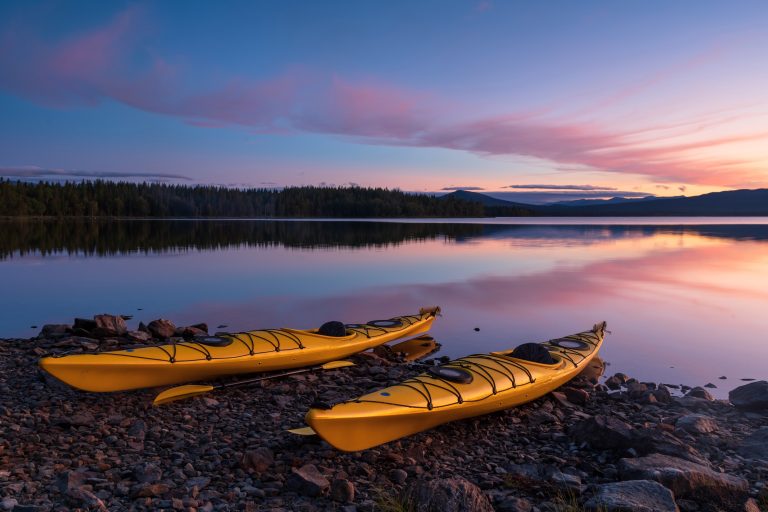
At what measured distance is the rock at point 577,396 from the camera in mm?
7891

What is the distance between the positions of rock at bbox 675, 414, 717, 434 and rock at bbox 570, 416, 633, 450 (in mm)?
1180

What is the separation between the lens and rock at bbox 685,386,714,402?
824cm

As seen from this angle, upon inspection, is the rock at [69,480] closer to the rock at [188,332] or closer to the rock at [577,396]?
the rock at [188,332]

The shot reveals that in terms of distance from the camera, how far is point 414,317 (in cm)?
1190

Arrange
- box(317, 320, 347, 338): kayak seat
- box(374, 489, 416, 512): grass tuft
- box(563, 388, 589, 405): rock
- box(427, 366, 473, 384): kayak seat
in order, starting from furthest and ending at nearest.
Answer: box(317, 320, 347, 338): kayak seat < box(563, 388, 589, 405): rock < box(427, 366, 473, 384): kayak seat < box(374, 489, 416, 512): grass tuft

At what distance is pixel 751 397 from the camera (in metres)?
7.58

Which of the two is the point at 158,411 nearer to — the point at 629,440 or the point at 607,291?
the point at 629,440

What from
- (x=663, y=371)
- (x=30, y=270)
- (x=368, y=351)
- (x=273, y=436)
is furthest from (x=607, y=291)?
(x=30, y=270)

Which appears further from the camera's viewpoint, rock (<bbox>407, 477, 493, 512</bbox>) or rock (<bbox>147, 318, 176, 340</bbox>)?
rock (<bbox>147, 318, 176, 340</bbox>)

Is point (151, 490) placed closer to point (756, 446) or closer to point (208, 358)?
point (208, 358)

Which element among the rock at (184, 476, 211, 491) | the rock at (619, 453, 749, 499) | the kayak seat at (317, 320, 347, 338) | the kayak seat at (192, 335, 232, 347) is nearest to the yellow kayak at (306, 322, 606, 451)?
the rock at (184, 476, 211, 491)

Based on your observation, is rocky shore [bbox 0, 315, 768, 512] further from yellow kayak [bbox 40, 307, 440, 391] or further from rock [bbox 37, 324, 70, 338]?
rock [bbox 37, 324, 70, 338]

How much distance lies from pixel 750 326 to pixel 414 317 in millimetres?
9431

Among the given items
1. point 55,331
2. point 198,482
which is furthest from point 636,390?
point 55,331
